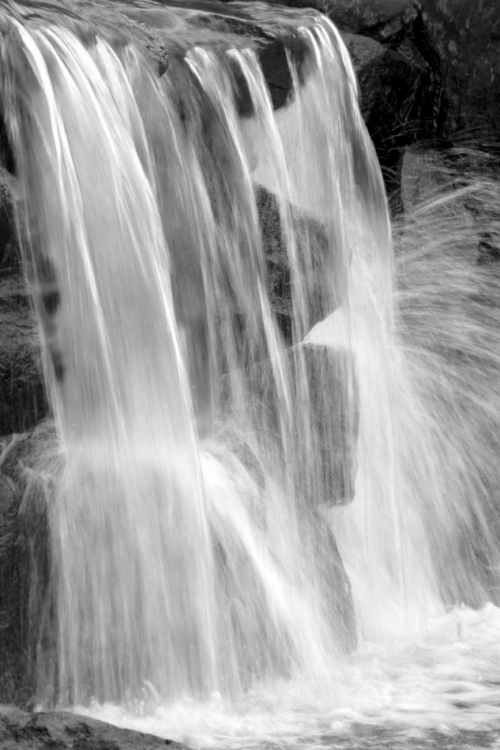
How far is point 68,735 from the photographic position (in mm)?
3902

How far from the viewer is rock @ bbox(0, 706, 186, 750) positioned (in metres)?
3.86

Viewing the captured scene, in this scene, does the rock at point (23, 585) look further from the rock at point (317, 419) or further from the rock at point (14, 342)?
the rock at point (317, 419)

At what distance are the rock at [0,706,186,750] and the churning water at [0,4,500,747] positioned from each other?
84cm

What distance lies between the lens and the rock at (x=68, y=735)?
386cm

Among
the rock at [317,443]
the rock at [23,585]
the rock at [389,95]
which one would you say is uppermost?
the rock at [389,95]

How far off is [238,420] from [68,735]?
251 centimetres

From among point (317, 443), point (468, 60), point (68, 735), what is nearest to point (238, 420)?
point (317, 443)

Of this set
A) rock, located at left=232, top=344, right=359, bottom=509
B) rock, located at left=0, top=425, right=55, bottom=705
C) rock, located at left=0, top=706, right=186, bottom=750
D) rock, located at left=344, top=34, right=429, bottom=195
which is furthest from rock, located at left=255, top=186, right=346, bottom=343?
rock, located at left=0, top=706, right=186, bottom=750

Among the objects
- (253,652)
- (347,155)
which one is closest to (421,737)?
(253,652)

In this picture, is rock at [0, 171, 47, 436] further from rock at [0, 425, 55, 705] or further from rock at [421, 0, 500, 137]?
rock at [421, 0, 500, 137]

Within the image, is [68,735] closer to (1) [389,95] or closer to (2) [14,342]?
(2) [14,342]

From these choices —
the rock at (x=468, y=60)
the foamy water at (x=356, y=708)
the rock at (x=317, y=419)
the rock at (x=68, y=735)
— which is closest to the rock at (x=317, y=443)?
the rock at (x=317, y=419)

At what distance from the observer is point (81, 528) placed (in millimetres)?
5004

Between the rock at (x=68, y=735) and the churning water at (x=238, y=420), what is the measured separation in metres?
0.84
